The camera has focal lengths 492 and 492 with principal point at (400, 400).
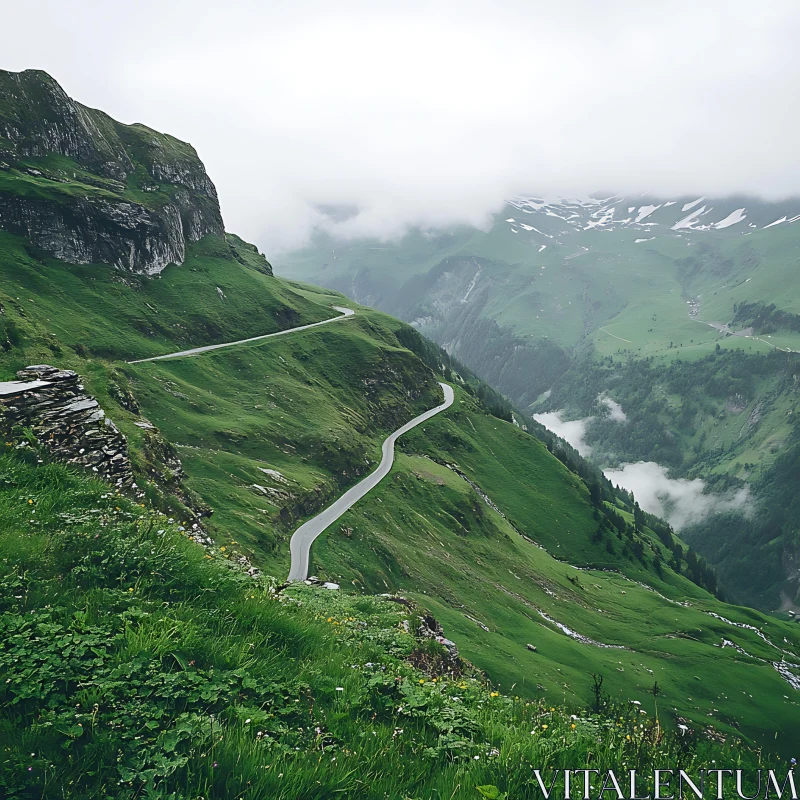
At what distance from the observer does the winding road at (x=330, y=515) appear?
58.5 m

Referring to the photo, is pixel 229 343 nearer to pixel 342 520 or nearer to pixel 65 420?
pixel 342 520

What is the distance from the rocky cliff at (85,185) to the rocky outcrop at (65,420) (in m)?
107

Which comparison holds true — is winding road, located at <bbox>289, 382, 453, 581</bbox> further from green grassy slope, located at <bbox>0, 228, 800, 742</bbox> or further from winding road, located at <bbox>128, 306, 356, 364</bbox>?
winding road, located at <bbox>128, 306, 356, 364</bbox>

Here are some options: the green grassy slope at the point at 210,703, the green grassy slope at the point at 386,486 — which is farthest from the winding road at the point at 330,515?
the green grassy slope at the point at 210,703

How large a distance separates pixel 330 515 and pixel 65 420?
60958 millimetres

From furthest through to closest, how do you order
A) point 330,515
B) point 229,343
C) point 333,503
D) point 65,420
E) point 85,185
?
point 229,343 → point 85,185 → point 333,503 → point 330,515 → point 65,420

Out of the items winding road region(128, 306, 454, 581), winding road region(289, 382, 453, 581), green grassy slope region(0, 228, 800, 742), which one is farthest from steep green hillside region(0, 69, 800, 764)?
winding road region(128, 306, 454, 581)

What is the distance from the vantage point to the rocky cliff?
4144 inches

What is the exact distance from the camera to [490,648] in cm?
6619

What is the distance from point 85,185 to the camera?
120625 millimetres

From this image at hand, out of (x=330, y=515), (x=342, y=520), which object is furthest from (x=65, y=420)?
(x=330, y=515)

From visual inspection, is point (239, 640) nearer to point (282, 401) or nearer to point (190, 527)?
point (190, 527)

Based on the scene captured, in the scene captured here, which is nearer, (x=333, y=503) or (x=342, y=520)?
(x=342, y=520)

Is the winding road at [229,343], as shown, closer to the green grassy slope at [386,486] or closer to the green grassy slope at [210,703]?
the green grassy slope at [386,486]
